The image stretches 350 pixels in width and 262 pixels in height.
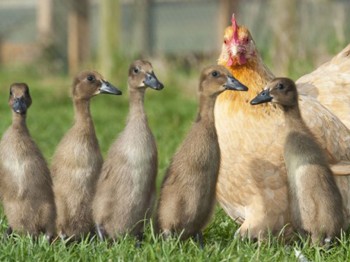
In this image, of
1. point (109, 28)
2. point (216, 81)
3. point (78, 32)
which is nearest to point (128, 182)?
point (216, 81)

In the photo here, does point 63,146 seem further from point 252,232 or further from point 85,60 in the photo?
point 85,60

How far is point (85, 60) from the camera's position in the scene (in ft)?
53.6

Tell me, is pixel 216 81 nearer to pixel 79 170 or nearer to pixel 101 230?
pixel 79 170

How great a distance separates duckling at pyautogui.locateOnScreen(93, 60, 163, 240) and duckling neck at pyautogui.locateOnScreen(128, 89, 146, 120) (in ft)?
0.11

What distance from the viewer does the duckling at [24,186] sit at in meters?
5.12

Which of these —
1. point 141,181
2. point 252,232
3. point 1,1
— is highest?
point 1,1

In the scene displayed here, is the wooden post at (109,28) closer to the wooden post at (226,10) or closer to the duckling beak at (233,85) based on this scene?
the wooden post at (226,10)

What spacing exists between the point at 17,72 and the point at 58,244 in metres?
13.4

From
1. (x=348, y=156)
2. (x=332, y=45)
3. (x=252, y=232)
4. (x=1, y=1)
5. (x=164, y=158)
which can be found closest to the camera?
(x=252, y=232)

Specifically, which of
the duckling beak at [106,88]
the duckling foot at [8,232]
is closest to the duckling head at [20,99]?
the duckling beak at [106,88]

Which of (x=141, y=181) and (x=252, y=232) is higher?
(x=141, y=181)

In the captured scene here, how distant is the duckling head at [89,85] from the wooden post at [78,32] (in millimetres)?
11141

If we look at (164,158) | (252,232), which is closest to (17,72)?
(164,158)

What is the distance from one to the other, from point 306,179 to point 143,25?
12.0 m
